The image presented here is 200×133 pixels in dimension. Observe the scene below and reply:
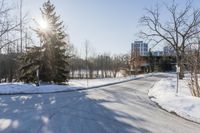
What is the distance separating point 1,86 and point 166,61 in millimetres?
83030

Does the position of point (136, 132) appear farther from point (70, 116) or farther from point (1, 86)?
point (1, 86)

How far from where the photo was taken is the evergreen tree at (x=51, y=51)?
36.4 m

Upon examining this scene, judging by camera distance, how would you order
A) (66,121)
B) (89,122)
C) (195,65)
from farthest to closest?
(195,65)
(66,121)
(89,122)

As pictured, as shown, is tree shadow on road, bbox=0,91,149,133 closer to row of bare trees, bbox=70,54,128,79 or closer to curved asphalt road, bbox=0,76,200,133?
curved asphalt road, bbox=0,76,200,133

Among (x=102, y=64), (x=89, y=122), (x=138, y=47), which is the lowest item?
(x=89, y=122)

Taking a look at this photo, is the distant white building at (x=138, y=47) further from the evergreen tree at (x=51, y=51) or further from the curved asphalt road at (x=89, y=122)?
the curved asphalt road at (x=89, y=122)

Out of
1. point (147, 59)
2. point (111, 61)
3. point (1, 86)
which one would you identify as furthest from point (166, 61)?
point (1, 86)

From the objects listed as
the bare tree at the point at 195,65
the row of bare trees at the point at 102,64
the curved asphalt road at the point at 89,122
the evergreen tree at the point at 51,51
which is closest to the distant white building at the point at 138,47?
the row of bare trees at the point at 102,64

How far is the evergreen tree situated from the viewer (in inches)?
1432

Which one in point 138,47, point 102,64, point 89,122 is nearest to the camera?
point 89,122

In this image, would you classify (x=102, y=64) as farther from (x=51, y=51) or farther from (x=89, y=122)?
(x=89, y=122)

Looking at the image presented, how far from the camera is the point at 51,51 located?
3694 cm

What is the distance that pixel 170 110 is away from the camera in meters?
15.5

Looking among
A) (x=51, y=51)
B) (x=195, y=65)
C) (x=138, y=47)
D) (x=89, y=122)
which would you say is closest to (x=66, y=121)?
(x=89, y=122)
